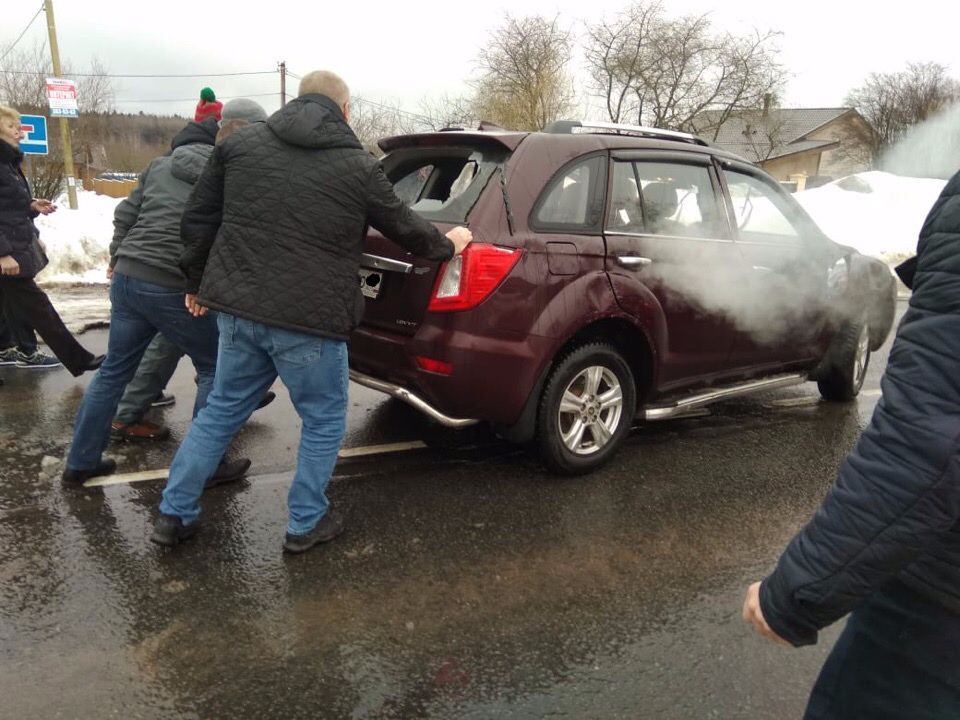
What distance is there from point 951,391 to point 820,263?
4107 mm

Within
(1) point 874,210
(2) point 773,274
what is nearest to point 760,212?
(2) point 773,274

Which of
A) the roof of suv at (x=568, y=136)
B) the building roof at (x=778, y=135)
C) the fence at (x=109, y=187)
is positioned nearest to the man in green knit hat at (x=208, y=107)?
the roof of suv at (x=568, y=136)

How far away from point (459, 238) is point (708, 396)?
6.48 feet

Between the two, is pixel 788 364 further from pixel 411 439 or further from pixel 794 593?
pixel 794 593

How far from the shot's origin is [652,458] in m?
4.48

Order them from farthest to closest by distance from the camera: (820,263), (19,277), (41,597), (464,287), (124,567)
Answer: (19,277), (820,263), (464,287), (124,567), (41,597)

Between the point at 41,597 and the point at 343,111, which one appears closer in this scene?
the point at 41,597

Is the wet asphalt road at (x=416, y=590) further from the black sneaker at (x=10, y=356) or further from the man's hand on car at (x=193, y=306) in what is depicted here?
the black sneaker at (x=10, y=356)

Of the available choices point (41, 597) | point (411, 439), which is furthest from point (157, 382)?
point (41, 597)

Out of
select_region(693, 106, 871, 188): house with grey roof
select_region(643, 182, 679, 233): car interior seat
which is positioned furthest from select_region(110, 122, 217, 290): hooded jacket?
select_region(693, 106, 871, 188): house with grey roof

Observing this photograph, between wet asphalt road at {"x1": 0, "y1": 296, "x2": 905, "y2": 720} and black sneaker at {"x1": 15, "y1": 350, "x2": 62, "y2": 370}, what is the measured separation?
5.60 feet

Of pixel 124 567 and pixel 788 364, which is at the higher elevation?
pixel 788 364

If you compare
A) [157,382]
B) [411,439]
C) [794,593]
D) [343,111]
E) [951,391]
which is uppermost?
[343,111]

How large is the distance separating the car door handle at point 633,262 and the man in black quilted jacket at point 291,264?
3.72 ft
